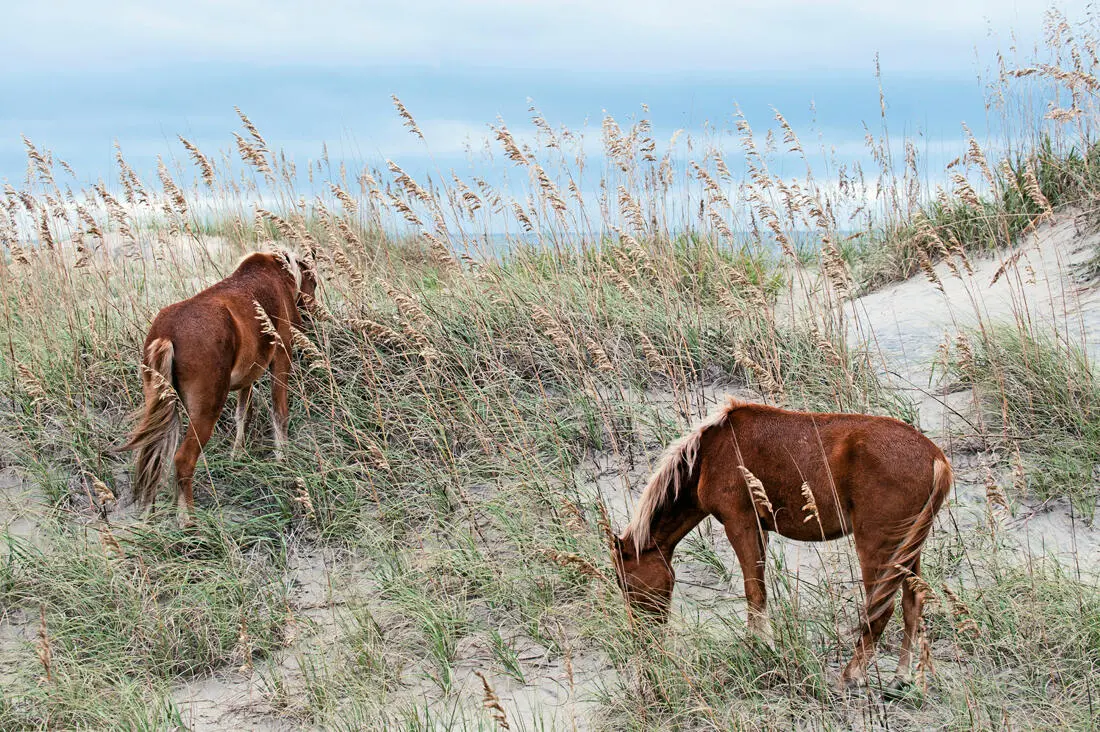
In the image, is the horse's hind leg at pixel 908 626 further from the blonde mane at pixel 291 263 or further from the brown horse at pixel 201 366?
the blonde mane at pixel 291 263

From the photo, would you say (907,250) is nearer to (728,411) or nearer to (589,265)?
(589,265)

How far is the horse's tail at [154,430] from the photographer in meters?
4.88

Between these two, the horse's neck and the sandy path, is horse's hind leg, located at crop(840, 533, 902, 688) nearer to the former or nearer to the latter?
the horse's neck

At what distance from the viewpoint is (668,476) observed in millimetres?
3631

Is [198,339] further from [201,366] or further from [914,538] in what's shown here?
[914,538]

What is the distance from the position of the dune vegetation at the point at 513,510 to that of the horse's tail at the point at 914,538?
0.70 ft

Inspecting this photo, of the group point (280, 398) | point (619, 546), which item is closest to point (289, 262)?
point (280, 398)

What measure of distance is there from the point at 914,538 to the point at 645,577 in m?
1.06

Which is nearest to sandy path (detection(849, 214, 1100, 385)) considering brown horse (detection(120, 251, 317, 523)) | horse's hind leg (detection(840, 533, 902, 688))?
horse's hind leg (detection(840, 533, 902, 688))

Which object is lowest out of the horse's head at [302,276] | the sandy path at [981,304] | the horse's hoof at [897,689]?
the horse's hoof at [897,689]

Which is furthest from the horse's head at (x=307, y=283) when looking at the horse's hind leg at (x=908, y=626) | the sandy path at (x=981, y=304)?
the horse's hind leg at (x=908, y=626)

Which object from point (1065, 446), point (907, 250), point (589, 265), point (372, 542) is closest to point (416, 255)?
point (589, 265)

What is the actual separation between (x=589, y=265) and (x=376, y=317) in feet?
5.56

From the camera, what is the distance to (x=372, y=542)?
4.96 metres
